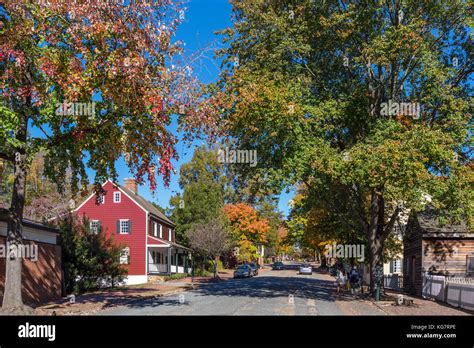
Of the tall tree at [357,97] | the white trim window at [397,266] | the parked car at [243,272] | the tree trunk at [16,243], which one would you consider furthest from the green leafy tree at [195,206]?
the tree trunk at [16,243]

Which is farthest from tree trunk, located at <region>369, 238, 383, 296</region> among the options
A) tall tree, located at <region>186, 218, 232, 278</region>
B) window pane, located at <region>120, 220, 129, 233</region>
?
window pane, located at <region>120, 220, 129, 233</region>

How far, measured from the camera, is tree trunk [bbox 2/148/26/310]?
54.6ft

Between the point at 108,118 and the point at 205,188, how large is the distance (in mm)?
41488

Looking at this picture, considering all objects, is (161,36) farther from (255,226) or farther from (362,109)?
(255,226)

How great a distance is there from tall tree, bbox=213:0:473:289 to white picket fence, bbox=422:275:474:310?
123 inches

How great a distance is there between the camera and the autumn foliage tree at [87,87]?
1497cm

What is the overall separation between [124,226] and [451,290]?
1261 inches

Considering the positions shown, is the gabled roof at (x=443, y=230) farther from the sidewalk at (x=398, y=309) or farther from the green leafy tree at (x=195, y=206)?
the green leafy tree at (x=195, y=206)

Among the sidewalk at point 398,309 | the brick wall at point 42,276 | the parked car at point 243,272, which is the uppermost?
the brick wall at point 42,276

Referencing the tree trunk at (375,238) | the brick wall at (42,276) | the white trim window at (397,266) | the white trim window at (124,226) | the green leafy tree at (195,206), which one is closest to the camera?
the brick wall at (42,276)

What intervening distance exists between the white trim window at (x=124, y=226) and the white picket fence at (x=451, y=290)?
28.4 meters

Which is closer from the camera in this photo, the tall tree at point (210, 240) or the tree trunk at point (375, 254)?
the tree trunk at point (375, 254)

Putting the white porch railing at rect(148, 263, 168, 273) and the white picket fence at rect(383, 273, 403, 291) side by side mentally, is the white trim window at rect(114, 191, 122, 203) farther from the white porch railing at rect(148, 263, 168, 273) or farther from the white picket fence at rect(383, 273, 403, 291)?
the white picket fence at rect(383, 273, 403, 291)

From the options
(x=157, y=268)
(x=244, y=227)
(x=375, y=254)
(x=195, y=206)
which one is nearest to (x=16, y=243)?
Answer: (x=375, y=254)
